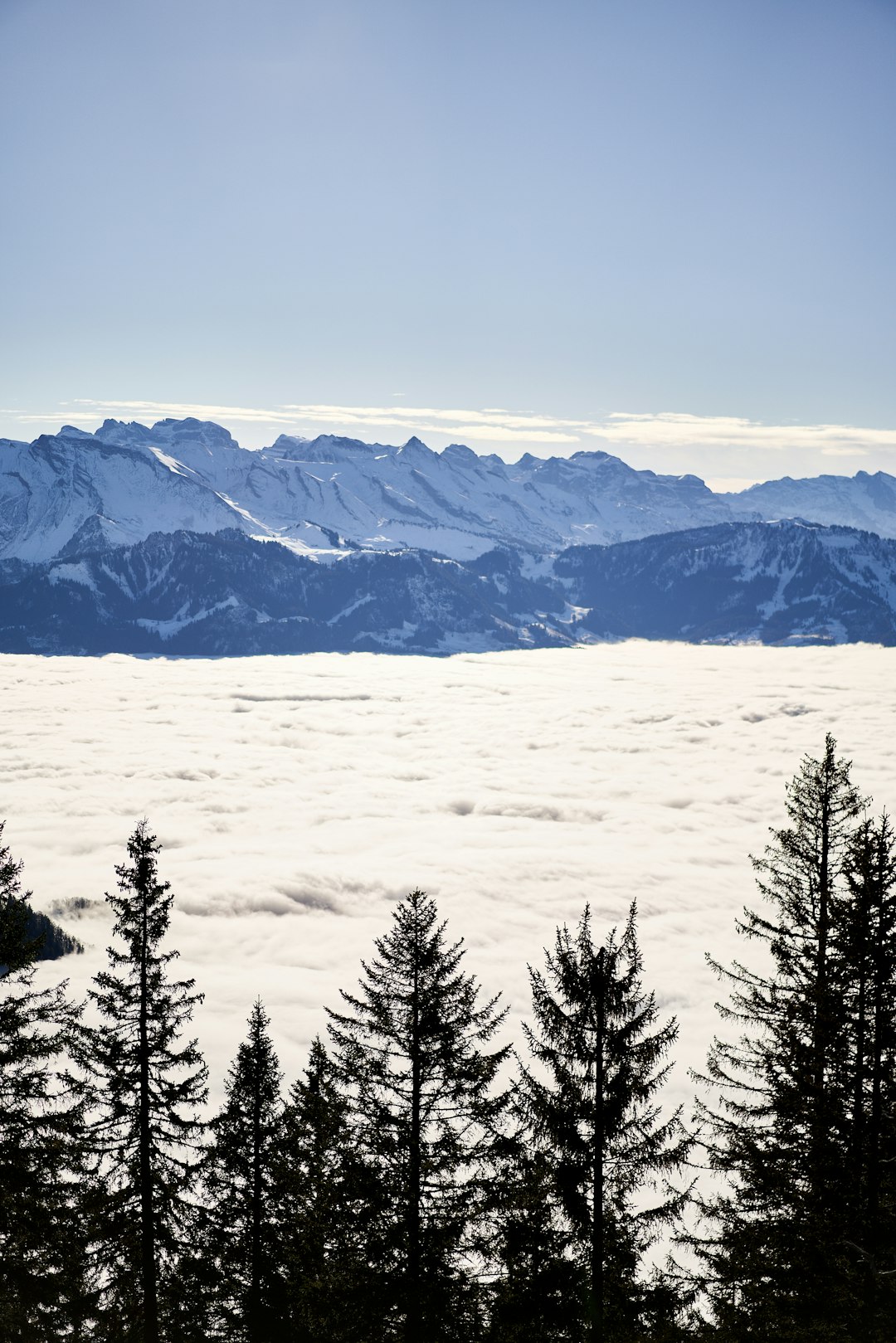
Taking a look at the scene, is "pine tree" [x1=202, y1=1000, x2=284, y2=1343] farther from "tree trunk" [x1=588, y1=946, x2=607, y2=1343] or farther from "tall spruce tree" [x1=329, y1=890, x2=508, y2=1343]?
"tree trunk" [x1=588, y1=946, x2=607, y2=1343]

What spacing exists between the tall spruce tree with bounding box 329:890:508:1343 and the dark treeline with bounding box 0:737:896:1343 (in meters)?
0.06

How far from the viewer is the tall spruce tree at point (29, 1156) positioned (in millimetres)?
19453

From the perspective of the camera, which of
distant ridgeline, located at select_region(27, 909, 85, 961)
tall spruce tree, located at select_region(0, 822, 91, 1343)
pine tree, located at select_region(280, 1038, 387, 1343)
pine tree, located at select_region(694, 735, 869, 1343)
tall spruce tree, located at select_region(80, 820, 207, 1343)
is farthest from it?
distant ridgeline, located at select_region(27, 909, 85, 961)

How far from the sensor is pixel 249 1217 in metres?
23.1

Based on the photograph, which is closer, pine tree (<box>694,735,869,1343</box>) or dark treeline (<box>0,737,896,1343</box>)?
pine tree (<box>694,735,869,1343</box>)

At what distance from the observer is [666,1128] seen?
17.7 metres

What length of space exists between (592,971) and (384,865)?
158 m

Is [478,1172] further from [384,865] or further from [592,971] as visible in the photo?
[384,865]

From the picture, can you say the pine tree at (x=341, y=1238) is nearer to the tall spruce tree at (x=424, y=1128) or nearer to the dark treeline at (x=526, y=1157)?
the dark treeline at (x=526, y=1157)

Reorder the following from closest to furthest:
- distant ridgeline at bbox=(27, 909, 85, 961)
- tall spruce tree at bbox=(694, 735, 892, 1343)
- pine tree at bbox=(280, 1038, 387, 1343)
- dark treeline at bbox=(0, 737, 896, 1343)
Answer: tall spruce tree at bbox=(694, 735, 892, 1343) < dark treeline at bbox=(0, 737, 896, 1343) < pine tree at bbox=(280, 1038, 387, 1343) < distant ridgeline at bbox=(27, 909, 85, 961)

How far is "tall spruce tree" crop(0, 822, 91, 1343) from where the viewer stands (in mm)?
19453

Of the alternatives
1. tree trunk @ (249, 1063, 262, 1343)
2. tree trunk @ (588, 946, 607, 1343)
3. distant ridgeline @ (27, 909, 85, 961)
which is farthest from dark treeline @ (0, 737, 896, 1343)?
distant ridgeline @ (27, 909, 85, 961)

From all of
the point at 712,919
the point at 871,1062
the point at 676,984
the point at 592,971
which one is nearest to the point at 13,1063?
the point at 592,971

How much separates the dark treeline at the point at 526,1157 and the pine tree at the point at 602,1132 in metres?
0.05
